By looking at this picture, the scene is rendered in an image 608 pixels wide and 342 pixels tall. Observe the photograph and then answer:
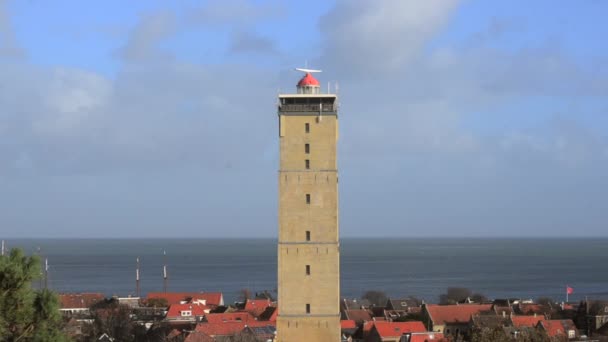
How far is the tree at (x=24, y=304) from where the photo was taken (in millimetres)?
14828

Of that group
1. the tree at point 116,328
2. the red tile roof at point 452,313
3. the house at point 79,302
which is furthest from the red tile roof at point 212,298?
the red tile roof at point 452,313

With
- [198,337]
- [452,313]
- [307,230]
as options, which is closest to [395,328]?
[452,313]

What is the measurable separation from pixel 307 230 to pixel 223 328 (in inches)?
840

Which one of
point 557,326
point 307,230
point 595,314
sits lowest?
point 557,326

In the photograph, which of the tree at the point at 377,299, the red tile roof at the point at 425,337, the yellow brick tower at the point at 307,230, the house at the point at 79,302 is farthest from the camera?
the tree at the point at 377,299

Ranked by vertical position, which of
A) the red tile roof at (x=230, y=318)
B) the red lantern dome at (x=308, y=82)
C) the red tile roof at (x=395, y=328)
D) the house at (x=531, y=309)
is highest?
the red lantern dome at (x=308, y=82)

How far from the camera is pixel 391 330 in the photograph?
57938 millimetres

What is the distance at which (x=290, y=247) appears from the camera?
35.2 metres

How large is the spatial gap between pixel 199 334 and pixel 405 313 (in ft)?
90.0

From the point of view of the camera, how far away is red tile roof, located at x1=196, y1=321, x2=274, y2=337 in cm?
5316

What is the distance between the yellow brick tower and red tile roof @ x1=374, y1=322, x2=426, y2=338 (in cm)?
2296

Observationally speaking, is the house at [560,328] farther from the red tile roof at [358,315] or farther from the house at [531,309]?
the red tile roof at [358,315]

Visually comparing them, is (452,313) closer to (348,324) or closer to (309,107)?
(348,324)

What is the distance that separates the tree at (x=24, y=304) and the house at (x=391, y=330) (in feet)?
140
